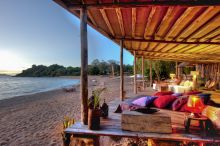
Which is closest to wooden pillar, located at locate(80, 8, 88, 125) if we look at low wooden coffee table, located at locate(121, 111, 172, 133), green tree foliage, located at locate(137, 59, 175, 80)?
low wooden coffee table, located at locate(121, 111, 172, 133)

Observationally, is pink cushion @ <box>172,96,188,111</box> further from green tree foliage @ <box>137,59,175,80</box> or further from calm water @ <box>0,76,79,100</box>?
calm water @ <box>0,76,79,100</box>

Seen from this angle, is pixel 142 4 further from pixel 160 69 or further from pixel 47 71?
pixel 47 71

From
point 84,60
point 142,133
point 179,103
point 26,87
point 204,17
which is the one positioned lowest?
point 26,87

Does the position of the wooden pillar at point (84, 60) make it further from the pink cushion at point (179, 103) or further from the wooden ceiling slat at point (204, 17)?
the pink cushion at point (179, 103)

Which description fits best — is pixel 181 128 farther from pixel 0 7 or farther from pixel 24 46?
pixel 24 46

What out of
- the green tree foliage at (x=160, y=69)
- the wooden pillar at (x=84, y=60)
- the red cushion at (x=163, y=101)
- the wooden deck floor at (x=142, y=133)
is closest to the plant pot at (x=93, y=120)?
the wooden deck floor at (x=142, y=133)

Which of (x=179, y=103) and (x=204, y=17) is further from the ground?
(x=204, y=17)

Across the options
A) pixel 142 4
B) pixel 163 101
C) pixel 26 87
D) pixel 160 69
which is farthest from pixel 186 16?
pixel 26 87

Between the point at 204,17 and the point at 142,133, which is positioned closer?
the point at 142,133

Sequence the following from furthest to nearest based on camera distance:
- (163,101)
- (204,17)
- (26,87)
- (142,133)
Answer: (26,87) < (163,101) < (204,17) < (142,133)

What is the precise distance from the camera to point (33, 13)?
32.5m

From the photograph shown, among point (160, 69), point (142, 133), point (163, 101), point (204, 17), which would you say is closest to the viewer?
point (142, 133)

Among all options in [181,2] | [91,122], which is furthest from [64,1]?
[91,122]

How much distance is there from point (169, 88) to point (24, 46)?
4029 cm
